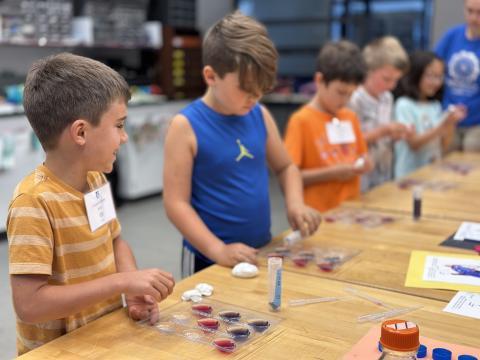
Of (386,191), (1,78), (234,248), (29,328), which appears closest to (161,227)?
(1,78)

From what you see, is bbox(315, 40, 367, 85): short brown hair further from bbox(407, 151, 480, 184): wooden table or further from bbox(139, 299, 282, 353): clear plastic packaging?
bbox(139, 299, 282, 353): clear plastic packaging

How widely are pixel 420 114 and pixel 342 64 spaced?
1349 mm

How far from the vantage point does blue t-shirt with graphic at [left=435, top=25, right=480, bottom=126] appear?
3.73 meters

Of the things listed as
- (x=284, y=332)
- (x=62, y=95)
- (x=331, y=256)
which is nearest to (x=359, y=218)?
(x=331, y=256)

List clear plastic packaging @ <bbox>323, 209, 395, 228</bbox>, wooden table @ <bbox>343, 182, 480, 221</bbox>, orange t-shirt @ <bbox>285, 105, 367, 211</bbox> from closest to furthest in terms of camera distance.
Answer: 1. clear plastic packaging @ <bbox>323, 209, 395, 228</bbox>
2. wooden table @ <bbox>343, 182, 480, 221</bbox>
3. orange t-shirt @ <bbox>285, 105, 367, 211</bbox>

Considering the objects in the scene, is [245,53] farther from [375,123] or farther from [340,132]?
[375,123]

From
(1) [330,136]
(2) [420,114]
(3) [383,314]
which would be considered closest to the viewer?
(3) [383,314]

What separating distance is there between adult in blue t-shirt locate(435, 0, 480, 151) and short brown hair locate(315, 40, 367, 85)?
5.71 ft

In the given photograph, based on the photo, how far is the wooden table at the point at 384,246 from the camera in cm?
141

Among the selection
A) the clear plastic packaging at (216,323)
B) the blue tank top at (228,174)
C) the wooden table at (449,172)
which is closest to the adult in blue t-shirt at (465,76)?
the wooden table at (449,172)

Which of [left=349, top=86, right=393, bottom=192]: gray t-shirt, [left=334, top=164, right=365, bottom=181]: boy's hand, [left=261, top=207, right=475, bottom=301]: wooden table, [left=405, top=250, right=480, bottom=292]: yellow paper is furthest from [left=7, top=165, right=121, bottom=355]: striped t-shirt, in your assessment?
[left=349, top=86, right=393, bottom=192]: gray t-shirt

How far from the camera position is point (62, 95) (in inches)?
44.2

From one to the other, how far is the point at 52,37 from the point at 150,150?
1247 millimetres

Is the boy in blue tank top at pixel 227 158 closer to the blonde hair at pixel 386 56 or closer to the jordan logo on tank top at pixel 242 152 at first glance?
the jordan logo on tank top at pixel 242 152
